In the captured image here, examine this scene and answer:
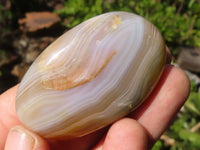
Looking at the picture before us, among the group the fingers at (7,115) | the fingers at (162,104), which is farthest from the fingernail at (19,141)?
the fingers at (162,104)

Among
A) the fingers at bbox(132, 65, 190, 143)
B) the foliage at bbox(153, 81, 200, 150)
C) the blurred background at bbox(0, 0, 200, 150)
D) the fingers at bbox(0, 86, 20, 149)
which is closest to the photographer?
the fingers at bbox(132, 65, 190, 143)

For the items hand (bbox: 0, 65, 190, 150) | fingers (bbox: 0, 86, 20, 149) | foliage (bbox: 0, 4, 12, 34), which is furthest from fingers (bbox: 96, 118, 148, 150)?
foliage (bbox: 0, 4, 12, 34)

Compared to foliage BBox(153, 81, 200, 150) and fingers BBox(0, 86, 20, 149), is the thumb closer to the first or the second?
fingers BBox(0, 86, 20, 149)

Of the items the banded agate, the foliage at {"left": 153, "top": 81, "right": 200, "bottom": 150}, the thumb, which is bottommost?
the foliage at {"left": 153, "top": 81, "right": 200, "bottom": 150}

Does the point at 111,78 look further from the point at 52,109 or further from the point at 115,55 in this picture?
the point at 52,109

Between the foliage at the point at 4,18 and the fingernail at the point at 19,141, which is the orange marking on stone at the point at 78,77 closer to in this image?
the fingernail at the point at 19,141

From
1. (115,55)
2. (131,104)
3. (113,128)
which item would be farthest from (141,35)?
(113,128)
